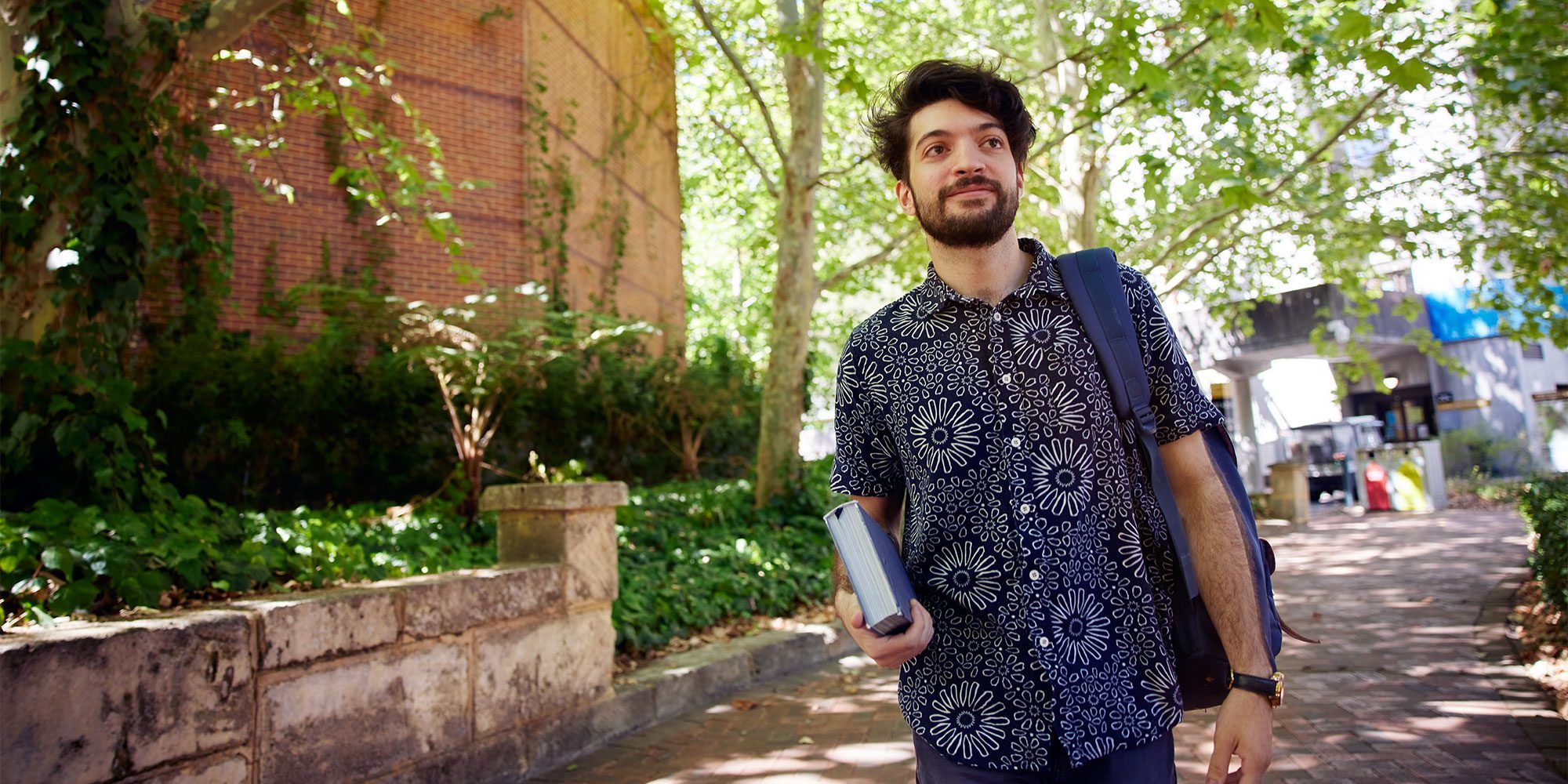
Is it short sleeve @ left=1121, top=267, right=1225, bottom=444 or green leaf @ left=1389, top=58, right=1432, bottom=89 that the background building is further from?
short sleeve @ left=1121, top=267, right=1225, bottom=444

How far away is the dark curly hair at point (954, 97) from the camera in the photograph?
7.09ft

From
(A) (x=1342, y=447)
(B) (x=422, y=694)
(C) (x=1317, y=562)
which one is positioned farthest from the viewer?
(A) (x=1342, y=447)

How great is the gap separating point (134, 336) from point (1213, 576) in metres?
10.8

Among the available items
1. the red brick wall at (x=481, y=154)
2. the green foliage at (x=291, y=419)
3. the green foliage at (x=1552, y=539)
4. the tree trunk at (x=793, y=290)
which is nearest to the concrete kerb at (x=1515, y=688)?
the green foliage at (x=1552, y=539)

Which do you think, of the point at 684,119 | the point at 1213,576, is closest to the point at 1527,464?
the point at 684,119

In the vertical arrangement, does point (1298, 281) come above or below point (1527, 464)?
above

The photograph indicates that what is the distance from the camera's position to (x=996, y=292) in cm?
213

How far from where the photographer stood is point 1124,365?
1.98 meters

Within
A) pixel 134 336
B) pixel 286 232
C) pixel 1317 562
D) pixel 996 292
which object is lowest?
pixel 1317 562

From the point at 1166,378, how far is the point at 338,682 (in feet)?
11.6

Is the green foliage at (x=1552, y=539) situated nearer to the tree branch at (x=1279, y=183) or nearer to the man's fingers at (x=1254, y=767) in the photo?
the tree branch at (x=1279, y=183)

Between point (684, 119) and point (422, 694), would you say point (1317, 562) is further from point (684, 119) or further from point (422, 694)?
point (684, 119)

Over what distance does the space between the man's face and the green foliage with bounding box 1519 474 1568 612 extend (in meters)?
5.76

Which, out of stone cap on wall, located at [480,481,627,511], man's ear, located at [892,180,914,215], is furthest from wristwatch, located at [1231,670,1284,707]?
stone cap on wall, located at [480,481,627,511]
